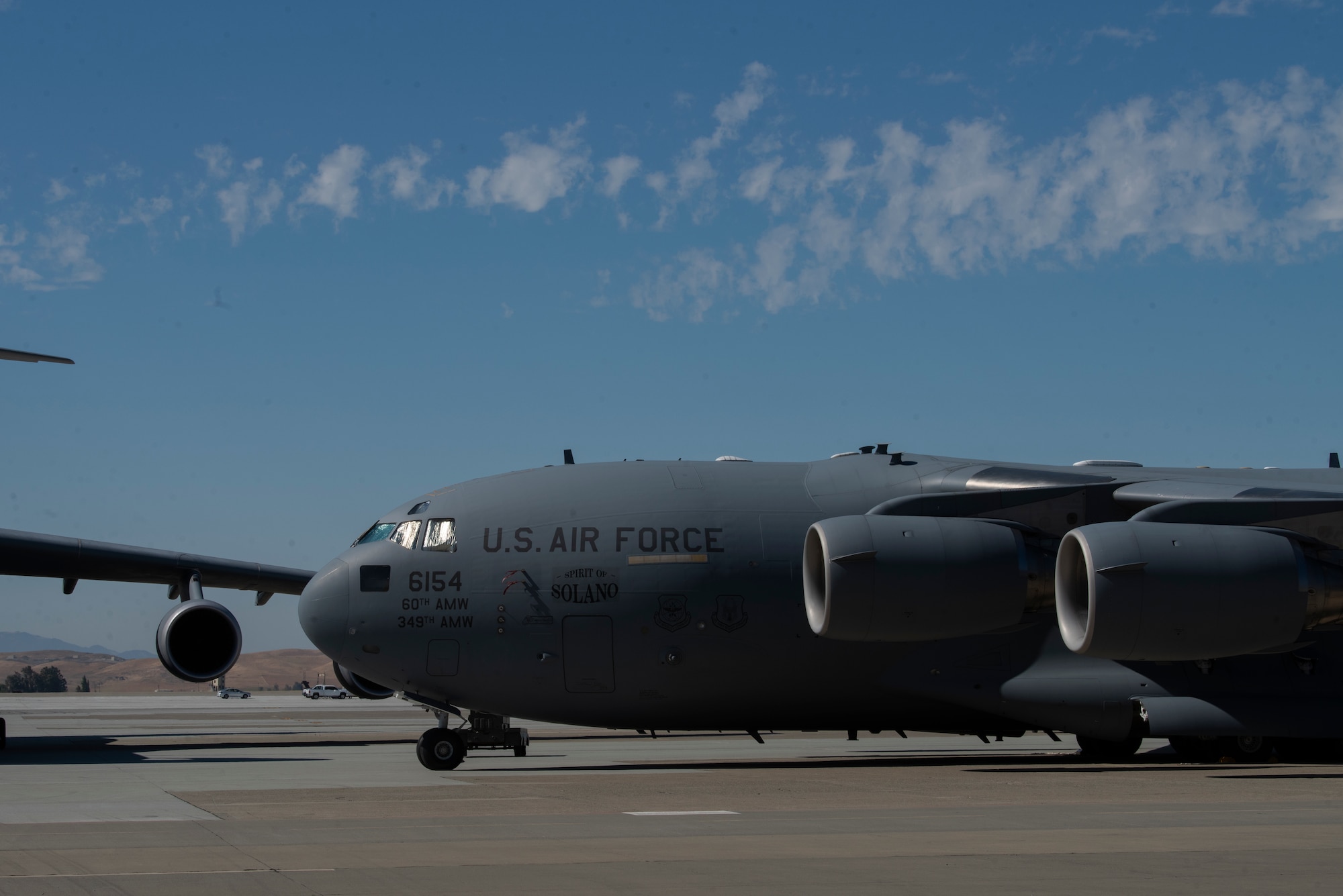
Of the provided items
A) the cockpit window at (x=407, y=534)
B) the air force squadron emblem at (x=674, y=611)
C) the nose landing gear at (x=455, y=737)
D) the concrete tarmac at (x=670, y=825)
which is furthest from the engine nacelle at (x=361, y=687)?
the air force squadron emblem at (x=674, y=611)

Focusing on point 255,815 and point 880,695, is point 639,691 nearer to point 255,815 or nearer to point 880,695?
point 880,695

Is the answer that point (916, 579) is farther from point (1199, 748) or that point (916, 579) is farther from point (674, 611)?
point (1199, 748)

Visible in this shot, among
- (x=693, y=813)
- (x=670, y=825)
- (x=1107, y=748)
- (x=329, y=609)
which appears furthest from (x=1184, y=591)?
(x=329, y=609)

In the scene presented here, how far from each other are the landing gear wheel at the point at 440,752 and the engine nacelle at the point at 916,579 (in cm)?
460

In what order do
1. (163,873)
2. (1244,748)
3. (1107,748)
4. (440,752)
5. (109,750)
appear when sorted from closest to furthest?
1. (163,873)
2. (440,752)
3. (1244,748)
4. (1107,748)
5. (109,750)

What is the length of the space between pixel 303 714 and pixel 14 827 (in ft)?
130

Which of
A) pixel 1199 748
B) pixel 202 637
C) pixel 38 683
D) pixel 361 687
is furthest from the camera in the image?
pixel 38 683

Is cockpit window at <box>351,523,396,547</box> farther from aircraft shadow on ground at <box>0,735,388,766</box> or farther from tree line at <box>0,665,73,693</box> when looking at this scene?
tree line at <box>0,665,73,693</box>

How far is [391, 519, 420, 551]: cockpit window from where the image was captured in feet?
55.3

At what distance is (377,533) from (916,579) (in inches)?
272

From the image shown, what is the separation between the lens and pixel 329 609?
16.7 m

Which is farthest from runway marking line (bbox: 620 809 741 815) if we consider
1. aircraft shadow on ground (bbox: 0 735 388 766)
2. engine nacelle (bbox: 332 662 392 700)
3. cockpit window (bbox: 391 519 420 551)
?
engine nacelle (bbox: 332 662 392 700)

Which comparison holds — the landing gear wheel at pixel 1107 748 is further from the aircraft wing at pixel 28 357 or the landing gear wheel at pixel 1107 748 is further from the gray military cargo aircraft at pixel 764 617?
the aircraft wing at pixel 28 357

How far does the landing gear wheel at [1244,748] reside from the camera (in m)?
17.1
